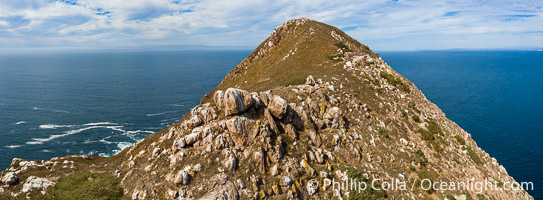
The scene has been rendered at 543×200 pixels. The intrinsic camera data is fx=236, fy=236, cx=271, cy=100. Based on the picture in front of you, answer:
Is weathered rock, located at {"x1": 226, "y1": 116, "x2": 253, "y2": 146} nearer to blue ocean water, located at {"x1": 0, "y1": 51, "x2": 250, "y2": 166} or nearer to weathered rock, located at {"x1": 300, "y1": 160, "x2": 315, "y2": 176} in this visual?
weathered rock, located at {"x1": 300, "y1": 160, "x2": 315, "y2": 176}

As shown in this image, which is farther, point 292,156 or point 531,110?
point 531,110

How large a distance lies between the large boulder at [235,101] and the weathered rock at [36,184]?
18686 mm

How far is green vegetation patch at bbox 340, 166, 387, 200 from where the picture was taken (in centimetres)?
2562

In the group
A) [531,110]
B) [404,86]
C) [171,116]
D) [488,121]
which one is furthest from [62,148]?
[531,110]

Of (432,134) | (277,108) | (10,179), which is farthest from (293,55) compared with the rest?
(10,179)

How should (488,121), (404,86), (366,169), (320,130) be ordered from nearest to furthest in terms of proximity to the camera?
1. (366,169)
2. (320,130)
3. (404,86)
4. (488,121)

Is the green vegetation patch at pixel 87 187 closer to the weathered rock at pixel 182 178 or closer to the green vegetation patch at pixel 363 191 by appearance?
the weathered rock at pixel 182 178

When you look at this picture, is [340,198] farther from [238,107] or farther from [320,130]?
[238,107]

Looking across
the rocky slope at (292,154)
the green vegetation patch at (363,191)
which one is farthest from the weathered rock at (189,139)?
the green vegetation patch at (363,191)

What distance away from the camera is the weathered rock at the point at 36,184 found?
22.4 m

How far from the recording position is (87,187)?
23.7 metres

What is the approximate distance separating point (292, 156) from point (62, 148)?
3245 inches

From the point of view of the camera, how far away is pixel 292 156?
27.2 metres

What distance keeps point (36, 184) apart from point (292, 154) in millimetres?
25696
